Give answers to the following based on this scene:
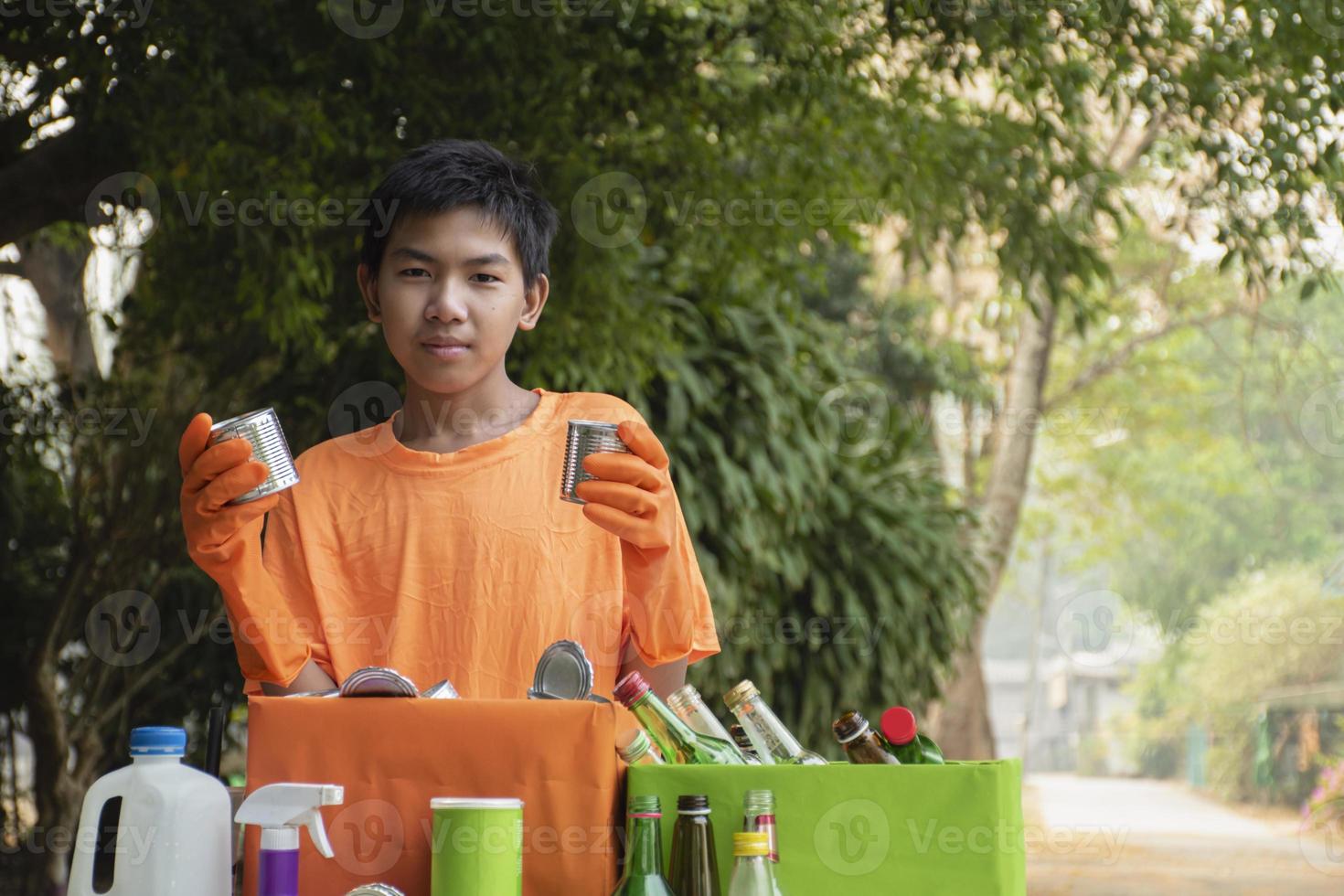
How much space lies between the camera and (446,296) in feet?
5.84

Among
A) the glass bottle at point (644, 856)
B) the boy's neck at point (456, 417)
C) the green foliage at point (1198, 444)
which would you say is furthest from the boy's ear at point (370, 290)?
the green foliage at point (1198, 444)

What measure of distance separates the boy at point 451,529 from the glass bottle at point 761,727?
0.17 meters

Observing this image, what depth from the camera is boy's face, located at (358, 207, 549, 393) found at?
180 centimetres

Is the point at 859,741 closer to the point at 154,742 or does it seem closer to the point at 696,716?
the point at 696,716

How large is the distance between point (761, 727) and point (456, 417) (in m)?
0.66

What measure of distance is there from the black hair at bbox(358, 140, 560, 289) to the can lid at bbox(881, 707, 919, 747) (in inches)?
33.2

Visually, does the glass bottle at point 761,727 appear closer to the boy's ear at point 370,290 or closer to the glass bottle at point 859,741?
the glass bottle at point 859,741

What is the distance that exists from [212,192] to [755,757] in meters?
3.16

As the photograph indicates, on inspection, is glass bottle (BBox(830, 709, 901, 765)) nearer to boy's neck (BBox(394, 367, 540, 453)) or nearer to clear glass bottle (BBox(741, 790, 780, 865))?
clear glass bottle (BBox(741, 790, 780, 865))

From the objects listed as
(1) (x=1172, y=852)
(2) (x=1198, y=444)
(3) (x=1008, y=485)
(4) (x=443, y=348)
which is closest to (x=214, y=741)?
(4) (x=443, y=348)

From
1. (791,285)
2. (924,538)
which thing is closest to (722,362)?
(791,285)

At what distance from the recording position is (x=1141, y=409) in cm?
1753

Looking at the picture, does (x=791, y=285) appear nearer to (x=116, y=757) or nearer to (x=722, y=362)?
(x=722, y=362)

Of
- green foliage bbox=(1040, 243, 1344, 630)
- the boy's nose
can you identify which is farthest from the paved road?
the boy's nose
